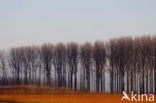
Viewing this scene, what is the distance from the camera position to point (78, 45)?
5850 centimetres

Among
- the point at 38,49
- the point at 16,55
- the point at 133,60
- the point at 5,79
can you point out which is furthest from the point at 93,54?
the point at 5,79

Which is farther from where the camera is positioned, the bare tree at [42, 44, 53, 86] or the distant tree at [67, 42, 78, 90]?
the bare tree at [42, 44, 53, 86]

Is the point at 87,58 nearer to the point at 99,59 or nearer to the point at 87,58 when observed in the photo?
the point at 87,58

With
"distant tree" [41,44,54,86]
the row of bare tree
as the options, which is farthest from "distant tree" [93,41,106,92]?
"distant tree" [41,44,54,86]

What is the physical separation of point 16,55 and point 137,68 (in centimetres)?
2619

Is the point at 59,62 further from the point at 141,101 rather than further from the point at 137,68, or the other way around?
the point at 141,101

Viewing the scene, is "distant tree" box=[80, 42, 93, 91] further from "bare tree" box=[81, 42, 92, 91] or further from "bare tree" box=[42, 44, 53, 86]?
"bare tree" box=[42, 44, 53, 86]

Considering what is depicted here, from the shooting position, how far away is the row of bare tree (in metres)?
49.6

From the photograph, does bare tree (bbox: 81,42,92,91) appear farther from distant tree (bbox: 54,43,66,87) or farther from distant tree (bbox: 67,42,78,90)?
distant tree (bbox: 54,43,66,87)

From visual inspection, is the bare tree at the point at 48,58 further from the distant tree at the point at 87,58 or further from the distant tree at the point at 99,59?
the distant tree at the point at 99,59

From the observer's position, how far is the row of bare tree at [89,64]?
49.6 metres

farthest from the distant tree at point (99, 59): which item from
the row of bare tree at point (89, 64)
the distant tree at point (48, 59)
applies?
the distant tree at point (48, 59)

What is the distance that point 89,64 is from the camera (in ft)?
185

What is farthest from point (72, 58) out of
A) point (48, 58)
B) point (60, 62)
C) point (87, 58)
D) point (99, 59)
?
point (99, 59)
